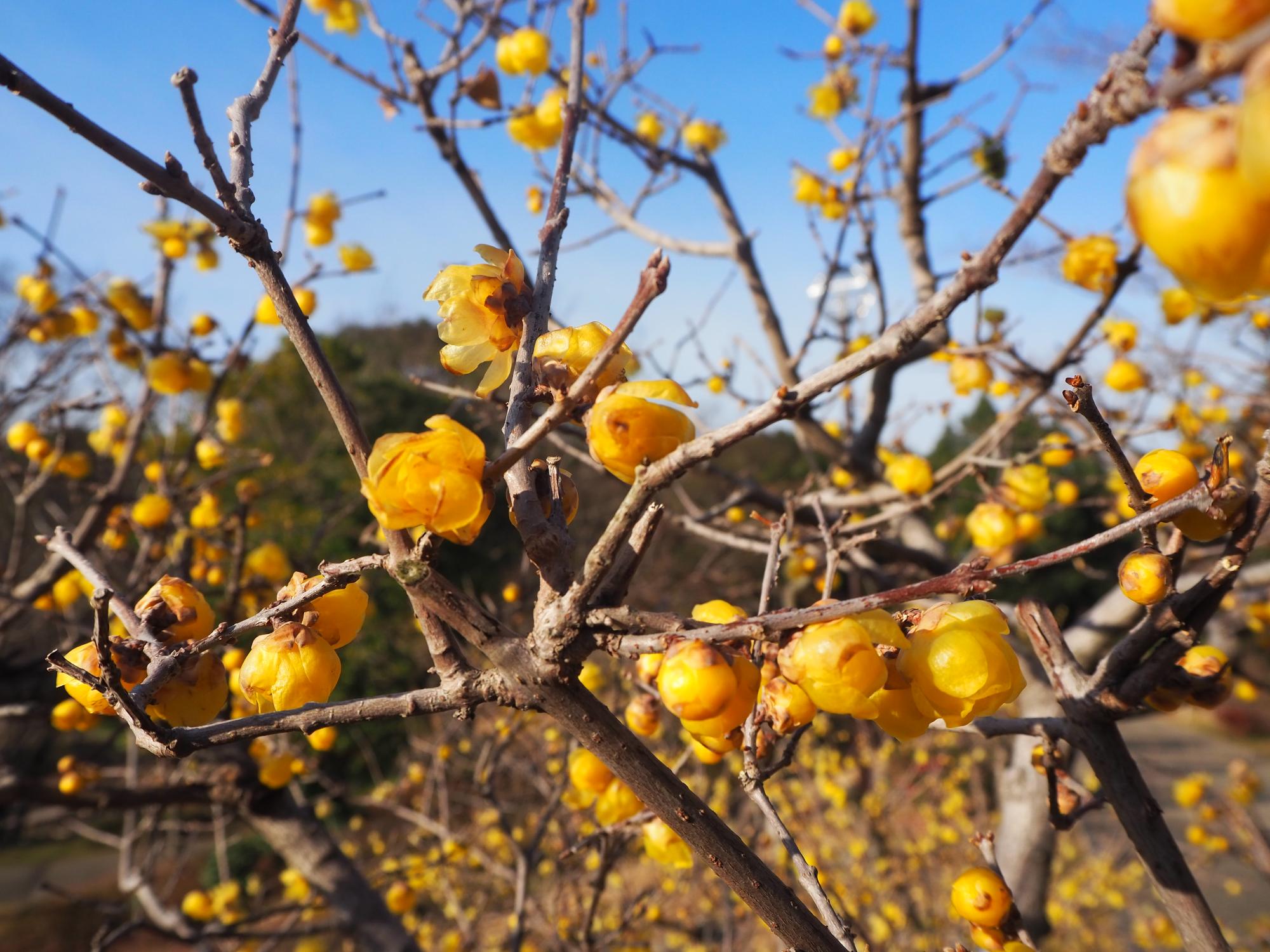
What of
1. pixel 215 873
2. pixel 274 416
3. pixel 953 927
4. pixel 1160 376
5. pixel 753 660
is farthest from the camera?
pixel 274 416

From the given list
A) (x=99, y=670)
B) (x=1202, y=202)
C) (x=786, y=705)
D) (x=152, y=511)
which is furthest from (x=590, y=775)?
(x=152, y=511)

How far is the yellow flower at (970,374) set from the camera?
345 centimetres

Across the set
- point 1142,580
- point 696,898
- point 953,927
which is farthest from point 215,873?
point 1142,580

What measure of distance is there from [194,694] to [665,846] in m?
1.19

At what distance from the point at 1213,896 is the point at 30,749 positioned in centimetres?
1228

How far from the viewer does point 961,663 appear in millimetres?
826

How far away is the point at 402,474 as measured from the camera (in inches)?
29.2

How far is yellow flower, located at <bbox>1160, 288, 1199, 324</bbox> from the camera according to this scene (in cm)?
324

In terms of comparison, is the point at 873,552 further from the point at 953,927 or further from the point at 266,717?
the point at 266,717

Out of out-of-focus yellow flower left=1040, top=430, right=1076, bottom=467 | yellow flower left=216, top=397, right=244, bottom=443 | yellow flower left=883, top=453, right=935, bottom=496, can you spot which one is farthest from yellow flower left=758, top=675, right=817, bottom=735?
yellow flower left=216, top=397, right=244, bottom=443

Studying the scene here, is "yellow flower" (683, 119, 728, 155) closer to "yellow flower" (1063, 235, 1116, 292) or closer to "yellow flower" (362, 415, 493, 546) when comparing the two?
"yellow flower" (1063, 235, 1116, 292)

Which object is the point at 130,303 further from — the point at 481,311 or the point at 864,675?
the point at 864,675

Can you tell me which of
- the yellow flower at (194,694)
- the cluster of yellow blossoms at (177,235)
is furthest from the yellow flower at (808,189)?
the yellow flower at (194,694)

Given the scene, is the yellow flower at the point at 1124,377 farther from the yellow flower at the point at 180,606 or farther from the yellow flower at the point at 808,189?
the yellow flower at the point at 180,606
